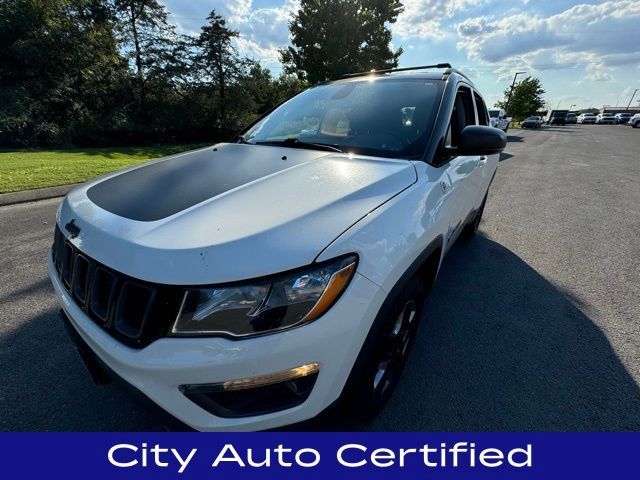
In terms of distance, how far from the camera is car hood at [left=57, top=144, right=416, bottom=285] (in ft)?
3.75

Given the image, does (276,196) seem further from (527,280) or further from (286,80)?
(286,80)

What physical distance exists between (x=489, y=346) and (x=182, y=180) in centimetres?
228

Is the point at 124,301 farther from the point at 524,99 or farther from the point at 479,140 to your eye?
the point at 524,99

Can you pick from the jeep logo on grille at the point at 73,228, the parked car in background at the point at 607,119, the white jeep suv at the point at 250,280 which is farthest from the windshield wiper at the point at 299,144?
the parked car in background at the point at 607,119

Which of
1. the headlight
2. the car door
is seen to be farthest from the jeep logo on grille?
the car door

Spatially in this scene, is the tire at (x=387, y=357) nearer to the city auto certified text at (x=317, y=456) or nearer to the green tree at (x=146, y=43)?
the city auto certified text at (x=317, y=456)

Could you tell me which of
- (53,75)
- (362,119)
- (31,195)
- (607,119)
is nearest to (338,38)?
(53,75)

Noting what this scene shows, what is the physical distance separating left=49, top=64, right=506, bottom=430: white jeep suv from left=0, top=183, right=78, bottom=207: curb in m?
5.06

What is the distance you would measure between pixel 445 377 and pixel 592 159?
14256 millimetres

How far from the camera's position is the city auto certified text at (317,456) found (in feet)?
4.38

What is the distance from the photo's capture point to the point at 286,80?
28.1 metres

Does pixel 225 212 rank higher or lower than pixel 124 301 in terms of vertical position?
higher

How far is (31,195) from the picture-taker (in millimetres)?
5777

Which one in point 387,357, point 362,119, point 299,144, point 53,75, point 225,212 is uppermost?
point 53,75
